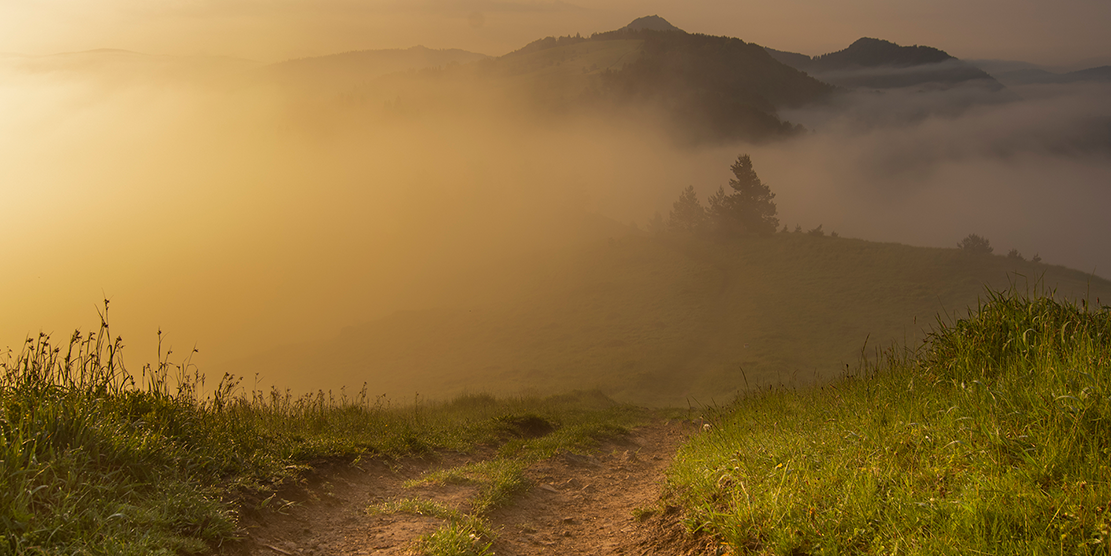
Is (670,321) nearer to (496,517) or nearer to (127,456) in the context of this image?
(496,517)

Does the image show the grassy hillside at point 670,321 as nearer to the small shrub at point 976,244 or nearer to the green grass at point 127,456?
the small shrub at point 976,244

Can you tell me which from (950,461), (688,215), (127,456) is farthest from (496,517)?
(688,215)

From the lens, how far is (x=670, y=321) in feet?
202

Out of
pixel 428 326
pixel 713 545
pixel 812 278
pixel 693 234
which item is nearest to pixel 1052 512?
pixel 713 545

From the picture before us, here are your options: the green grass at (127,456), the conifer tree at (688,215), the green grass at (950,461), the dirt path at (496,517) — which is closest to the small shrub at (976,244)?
the conifer tree at (688,215)

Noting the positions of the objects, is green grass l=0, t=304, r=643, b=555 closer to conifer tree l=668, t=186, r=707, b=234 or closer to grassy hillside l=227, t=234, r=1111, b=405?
grassy hillside l=227, t=234, r=1111, b=405

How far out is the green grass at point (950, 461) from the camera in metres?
3.04

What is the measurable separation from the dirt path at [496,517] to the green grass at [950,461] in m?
0.80

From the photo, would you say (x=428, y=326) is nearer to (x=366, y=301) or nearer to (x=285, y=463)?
(x=366, y=301)

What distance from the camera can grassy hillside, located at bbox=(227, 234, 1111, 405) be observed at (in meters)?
49.2

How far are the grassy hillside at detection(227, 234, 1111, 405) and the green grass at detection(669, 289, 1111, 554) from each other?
3476cm

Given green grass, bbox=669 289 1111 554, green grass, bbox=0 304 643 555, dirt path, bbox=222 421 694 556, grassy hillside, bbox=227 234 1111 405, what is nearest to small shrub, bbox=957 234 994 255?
grassy hillside, bbox=227 234 1111 405

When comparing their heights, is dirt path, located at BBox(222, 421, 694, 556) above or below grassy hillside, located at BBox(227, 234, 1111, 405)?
above

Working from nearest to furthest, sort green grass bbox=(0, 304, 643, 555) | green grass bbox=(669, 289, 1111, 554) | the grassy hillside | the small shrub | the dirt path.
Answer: green grass bbox=(669, 289, 1111, 554) → green grass bbox=(0, 304, 643, 555) → the dirt path → the grassy hillside → the small shrub
